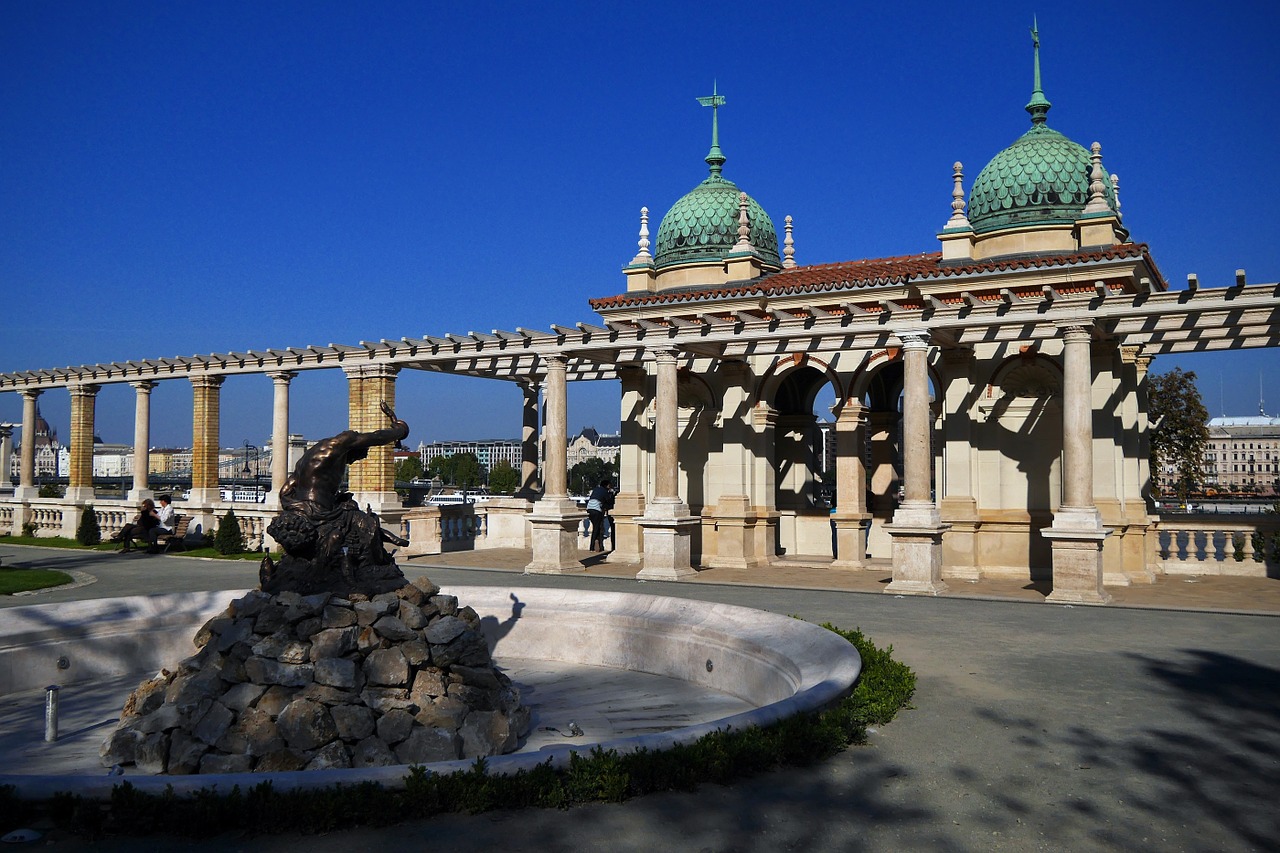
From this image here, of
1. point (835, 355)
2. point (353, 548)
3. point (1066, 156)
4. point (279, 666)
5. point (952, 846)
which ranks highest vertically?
point (1066, 156)

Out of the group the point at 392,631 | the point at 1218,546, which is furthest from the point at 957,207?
the point at 392,631

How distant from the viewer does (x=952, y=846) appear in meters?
5.75

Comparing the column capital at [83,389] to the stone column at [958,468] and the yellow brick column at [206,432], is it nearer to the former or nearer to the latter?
the yellow brick column at [206,432]

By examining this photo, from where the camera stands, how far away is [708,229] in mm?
26453

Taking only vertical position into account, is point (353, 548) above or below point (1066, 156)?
below

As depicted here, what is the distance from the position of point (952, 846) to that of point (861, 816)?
0.62 m

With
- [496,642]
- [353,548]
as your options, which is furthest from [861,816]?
[496,642]

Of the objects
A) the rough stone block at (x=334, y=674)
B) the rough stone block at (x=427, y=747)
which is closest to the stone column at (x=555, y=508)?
the rough stone block at (x=334, y=674)

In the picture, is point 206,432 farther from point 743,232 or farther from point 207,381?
point 743,232

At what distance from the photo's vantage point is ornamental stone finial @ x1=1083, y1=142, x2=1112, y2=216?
20.8 metres

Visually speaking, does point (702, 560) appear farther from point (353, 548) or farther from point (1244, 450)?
point (1244, 450)

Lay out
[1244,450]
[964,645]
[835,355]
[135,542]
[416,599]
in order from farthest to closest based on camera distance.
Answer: [1244,450], [135,542], [835,355], [964,645], [416,599]

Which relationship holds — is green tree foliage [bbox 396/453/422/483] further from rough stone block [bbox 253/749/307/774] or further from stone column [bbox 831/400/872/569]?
rough stone block [bbox 253/749/307/774]

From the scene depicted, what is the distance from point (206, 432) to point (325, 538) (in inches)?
890
